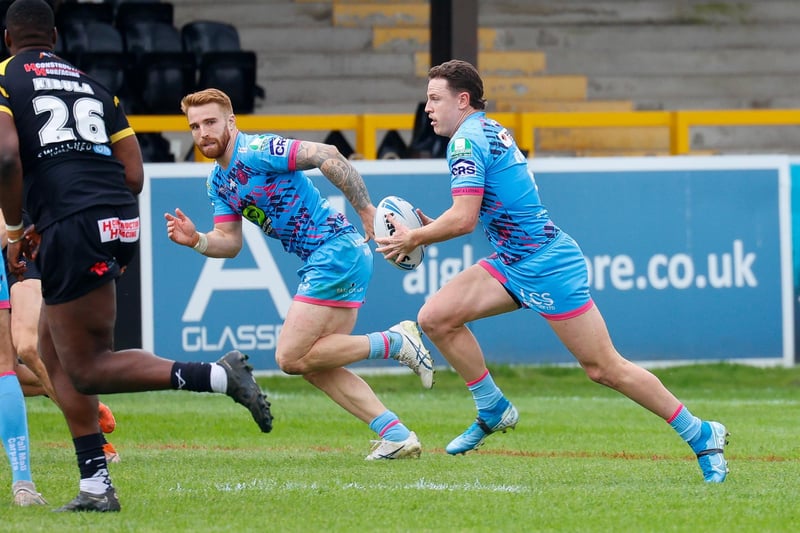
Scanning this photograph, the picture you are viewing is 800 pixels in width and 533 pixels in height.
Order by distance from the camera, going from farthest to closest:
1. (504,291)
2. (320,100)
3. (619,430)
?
1. (320,100)
2. (619,430)
3. (504,291)

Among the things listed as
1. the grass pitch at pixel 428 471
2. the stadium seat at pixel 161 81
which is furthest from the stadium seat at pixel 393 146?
the grass pitch at pixel 428 471

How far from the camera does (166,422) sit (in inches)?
405

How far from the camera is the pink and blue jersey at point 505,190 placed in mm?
7074

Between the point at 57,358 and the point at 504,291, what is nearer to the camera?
the point at 57,358

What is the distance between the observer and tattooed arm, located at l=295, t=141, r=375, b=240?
296 inches

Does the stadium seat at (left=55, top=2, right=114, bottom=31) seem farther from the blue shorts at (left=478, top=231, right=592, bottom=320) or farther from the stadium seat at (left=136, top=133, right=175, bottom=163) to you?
the blue shorts at (left=478, top=231, right=592, bottom=320)

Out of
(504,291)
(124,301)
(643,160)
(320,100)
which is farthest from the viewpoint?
(320,100)

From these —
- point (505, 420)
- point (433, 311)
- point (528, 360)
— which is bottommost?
point (528, 360)

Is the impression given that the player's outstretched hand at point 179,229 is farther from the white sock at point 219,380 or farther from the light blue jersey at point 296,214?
the white sock at point 219,380

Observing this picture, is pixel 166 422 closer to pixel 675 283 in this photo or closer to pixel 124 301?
pixel 124 301

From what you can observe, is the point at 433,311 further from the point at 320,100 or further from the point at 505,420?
the point at 320,100

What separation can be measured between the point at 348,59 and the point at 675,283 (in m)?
8.48

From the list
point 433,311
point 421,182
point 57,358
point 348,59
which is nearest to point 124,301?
point 421,182

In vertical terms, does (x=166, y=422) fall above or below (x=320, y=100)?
below
